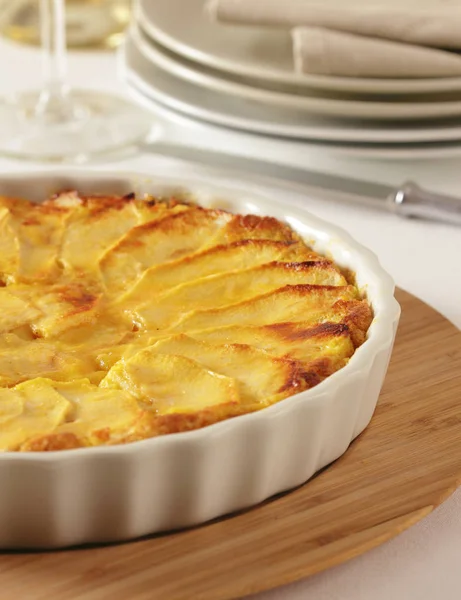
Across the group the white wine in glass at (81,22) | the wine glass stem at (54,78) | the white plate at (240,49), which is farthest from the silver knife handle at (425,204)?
the white wine in glass at (81,22)

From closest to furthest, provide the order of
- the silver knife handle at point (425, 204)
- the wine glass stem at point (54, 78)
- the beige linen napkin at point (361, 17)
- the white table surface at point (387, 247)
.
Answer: the white table surface at point (387, 247), the silver knife handle at point (425, 204), the beige linen napkin at point (361, 17), the wine glass stem at point (54, 78)

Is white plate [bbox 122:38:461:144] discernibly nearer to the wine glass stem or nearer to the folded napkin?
the folded napkin

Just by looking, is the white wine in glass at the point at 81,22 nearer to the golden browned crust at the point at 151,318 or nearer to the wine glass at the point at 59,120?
the wine glass at the point at 59,120

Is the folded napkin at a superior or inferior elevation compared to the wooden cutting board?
superior

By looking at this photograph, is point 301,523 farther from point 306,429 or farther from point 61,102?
point 61,102

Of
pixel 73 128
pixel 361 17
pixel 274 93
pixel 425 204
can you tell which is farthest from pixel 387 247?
pixel 73 128

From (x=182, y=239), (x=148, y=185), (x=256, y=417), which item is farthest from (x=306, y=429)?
(x=148, y=185)

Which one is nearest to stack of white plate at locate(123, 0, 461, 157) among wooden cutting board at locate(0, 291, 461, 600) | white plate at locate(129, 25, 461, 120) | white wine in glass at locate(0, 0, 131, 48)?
white plate at locate(129, 25, 461, 120)
